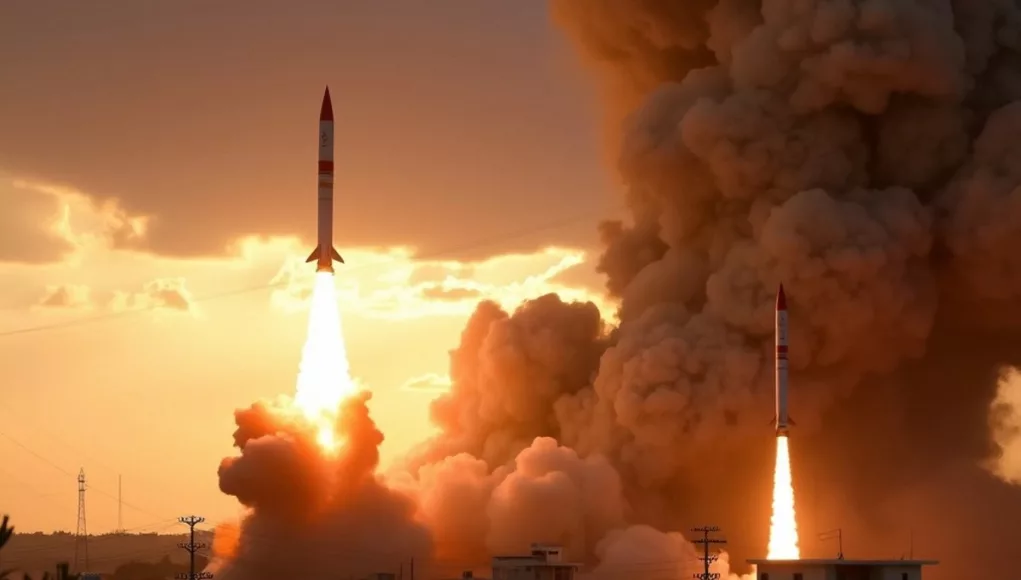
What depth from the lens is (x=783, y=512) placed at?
8106cm

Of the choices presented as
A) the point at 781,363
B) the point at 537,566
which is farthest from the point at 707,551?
the point at 781,363

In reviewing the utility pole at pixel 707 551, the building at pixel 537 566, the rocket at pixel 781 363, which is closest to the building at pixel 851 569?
the utility pole at pixel 707 551

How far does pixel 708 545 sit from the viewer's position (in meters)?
80.8

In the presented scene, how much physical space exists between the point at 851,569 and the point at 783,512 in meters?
13.6

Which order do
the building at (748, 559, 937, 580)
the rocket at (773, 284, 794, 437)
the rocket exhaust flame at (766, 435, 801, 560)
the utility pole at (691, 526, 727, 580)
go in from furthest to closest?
the rocket exhaust flame at (766, 435, 801, 560), the rocket at (773, 284, 794, 437), the utility pole at (691, 526, 727, 580), the building at (748, 559, 937, 580)

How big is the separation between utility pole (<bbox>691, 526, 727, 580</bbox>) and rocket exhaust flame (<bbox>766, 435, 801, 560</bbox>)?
2.09m

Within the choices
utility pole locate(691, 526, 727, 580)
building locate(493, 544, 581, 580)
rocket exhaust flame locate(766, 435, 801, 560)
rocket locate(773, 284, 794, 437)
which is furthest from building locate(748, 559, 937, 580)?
rocket exhaust flame locate(766, 435, 801, 560)

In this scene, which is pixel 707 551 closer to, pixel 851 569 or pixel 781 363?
pixel 781 363

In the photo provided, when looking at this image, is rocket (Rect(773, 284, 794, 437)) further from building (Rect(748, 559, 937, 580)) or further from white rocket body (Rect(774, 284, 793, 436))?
building (Rect(748, 559, 937, 580))

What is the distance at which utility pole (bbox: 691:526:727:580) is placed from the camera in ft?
249

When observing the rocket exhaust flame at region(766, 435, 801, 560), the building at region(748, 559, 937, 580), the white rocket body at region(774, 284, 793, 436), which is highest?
the white rocket body at region(774, 284, 793, 436)

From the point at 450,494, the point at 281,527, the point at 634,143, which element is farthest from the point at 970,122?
the point at 281,527

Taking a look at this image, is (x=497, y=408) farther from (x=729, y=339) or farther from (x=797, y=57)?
(x=797, y=57)

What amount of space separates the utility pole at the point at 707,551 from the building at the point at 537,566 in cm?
476
